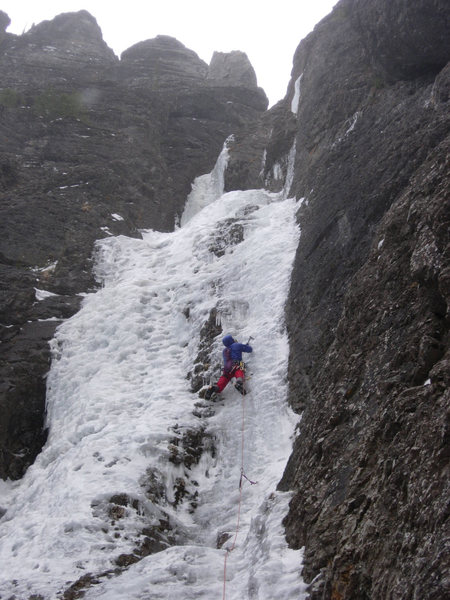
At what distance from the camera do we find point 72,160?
22.7m

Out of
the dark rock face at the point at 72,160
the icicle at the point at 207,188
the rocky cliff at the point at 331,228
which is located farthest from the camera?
the icicle at the point at 207,188

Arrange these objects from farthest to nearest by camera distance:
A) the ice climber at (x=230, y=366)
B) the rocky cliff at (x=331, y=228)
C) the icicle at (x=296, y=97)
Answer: the icicle at (x=296, y=97), the ice climber at (x=230, y=366), the rocky cliff at (x=331, y=228)

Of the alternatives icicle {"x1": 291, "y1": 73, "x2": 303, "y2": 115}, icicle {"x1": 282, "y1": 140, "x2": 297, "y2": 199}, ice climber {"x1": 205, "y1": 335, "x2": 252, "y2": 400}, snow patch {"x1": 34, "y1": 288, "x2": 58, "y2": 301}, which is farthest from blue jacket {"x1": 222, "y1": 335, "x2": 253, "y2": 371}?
icicle {"x1": 291, "y1": 73, "x2": 303, "y2": 115}

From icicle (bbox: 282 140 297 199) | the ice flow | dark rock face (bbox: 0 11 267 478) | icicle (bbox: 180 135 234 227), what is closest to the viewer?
the ice flow

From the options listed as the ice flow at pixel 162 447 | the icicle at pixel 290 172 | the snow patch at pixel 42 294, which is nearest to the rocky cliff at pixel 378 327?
the ice flow at pixel 162 447

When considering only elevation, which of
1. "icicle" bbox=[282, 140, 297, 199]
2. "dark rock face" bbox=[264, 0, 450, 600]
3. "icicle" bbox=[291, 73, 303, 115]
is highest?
"icicle" bbox=[291, 73, 303, 115]

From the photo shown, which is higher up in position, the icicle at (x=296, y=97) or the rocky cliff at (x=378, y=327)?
the icicle at (x=296, y=97)

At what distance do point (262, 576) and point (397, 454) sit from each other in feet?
6.46

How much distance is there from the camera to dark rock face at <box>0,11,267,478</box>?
1376 cm

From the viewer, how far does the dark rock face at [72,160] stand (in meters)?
13.8

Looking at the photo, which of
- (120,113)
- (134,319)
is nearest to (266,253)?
(134,319)

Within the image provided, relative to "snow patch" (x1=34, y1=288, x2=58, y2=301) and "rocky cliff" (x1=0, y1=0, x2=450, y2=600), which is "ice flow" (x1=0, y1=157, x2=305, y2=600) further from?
"snow patch" (x1=34, y1=288, x2=58, y2=301)

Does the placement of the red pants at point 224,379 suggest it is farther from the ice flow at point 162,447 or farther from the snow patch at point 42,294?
the snow patch at point 42,294

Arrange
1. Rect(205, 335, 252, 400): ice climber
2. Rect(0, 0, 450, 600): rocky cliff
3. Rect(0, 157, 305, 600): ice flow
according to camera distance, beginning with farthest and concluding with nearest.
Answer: Rect(205, 335, 252, 400): ice climber
Rect(0, 157, 305, 600): ice flow
Rect(0, 0, 450, 600): rocky cliff
